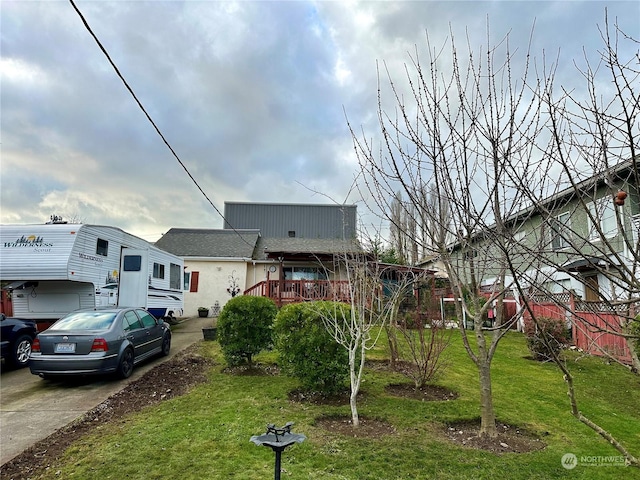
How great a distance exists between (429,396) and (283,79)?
285 inches

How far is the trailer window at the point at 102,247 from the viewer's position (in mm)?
10809

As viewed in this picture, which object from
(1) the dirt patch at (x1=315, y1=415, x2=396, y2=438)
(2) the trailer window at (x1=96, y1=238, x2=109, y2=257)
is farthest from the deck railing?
(1) the dirt patch at (x1=315, y1=415, x2=396, y2=438)

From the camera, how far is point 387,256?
17875 millimetres

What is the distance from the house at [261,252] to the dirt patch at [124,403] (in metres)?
6.64

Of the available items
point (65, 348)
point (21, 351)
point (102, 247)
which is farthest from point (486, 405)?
point (102, 247)

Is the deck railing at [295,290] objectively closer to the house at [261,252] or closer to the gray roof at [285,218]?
the house at [261,252]

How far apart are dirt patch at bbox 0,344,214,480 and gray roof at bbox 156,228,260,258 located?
11.2 m

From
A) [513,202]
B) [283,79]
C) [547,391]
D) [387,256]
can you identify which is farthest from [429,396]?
[387,256]

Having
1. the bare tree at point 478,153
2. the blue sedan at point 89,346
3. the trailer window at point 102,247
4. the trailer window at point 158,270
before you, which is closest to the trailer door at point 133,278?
the trailer window at point 158,270

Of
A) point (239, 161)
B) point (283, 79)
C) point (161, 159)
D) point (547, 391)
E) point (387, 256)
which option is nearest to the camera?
point (547, 391)

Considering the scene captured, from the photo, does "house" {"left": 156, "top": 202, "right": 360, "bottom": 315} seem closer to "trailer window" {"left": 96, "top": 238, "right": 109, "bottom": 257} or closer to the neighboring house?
"trailer window" {"left": 96, "top": 238, "right": 109, "bottom": 257}

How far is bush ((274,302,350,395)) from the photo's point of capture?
Answer: 19.0 ft

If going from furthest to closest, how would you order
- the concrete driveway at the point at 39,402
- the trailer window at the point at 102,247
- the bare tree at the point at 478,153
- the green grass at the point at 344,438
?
the trailer window at the point at 102,247
the concrete driveway at the point at 39,402
the green grass at the point at 344,438
the bare tree at the point at 478,153

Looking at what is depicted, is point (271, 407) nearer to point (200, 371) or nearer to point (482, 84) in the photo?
point (200, 371)
